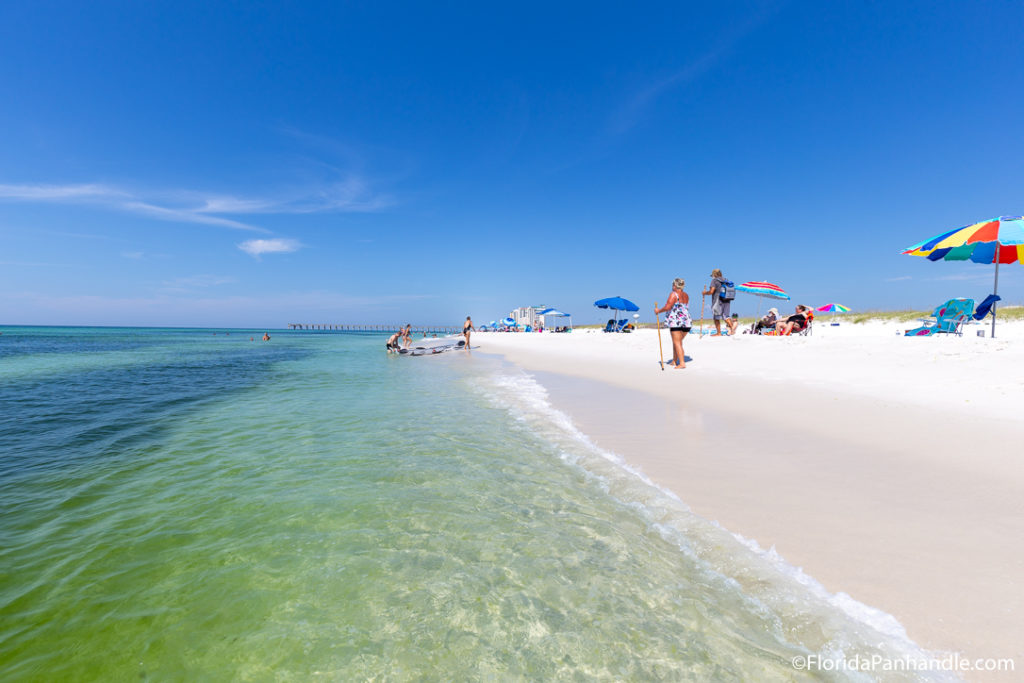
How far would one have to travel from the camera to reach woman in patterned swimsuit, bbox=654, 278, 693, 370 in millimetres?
10719

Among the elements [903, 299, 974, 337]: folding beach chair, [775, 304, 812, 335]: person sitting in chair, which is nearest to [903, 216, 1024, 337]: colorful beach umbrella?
[775, 304, 812, 335]: person sitting in chair

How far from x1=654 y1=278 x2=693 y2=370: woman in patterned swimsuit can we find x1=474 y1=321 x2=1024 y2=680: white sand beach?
1775 millimetres

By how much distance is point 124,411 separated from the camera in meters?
8.30

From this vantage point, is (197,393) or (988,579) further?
(197,393)

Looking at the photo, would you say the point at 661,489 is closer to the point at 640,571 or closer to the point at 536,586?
the point at 640,571

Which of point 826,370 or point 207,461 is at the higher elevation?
point 826,370

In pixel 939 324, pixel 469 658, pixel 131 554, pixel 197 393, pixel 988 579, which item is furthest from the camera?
pixel 939 324

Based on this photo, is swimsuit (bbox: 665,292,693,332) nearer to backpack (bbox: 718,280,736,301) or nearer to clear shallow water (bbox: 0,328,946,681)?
backpack (bbox: 718,280,736,301)

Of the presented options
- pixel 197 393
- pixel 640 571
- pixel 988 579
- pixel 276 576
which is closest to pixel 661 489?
pixel 640 571

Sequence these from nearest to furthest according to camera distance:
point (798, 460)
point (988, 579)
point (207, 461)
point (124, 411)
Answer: point (988, 579), point (798, 460), point (207, 461), point (124, 411)

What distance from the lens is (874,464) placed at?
3.89 metres

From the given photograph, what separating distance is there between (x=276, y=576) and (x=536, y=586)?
5.63 feet

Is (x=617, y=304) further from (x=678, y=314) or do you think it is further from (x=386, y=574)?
(x=386, y=574)

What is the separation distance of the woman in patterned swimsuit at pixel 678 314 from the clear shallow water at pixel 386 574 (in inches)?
275
